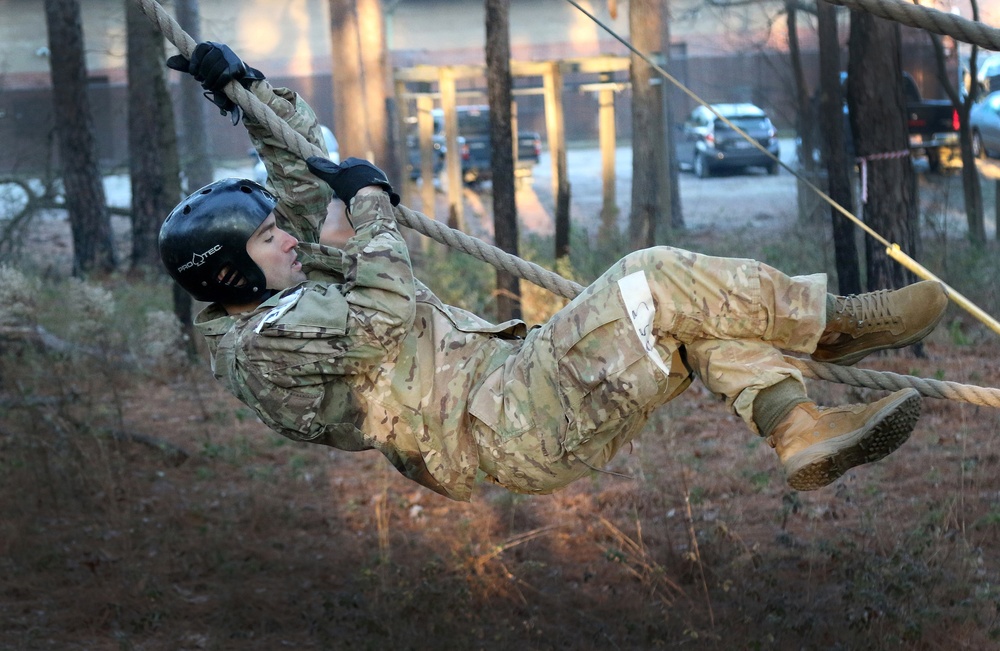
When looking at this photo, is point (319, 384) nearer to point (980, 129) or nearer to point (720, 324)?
point (720, 324)

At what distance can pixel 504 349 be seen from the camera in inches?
147

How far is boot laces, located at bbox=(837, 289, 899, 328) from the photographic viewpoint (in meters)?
3.61

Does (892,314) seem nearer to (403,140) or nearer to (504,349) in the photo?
(504,349)

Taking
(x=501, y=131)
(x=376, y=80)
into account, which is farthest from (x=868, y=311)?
(x=376, y=80)

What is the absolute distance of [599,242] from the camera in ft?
47.9

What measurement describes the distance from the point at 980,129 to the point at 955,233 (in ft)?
10.7

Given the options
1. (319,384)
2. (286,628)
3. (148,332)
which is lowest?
(286,628)

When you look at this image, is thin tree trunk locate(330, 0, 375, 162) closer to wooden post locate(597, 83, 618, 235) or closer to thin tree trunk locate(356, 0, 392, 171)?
thin tree trunk locate(356, 0, 392, 171)

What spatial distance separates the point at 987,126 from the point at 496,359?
16.4 metres

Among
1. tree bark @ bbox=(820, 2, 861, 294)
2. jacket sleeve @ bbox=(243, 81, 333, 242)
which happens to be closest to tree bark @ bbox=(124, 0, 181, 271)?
tree bark @ bbox=(820, 2, 861, 294)

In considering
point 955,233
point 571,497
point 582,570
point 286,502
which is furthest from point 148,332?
point 955,233

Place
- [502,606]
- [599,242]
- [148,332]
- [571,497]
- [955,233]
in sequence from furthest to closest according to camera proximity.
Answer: [955,233]
[599,242]
[148,332]
[571,497]
[502,606]

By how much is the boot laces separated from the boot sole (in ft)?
1.29

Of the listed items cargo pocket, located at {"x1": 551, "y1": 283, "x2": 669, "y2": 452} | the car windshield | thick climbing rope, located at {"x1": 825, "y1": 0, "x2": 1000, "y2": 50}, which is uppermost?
thick climbing rope, located at {"x1": 825, "y1": 0, "x2": 1000, "y2": 50}
